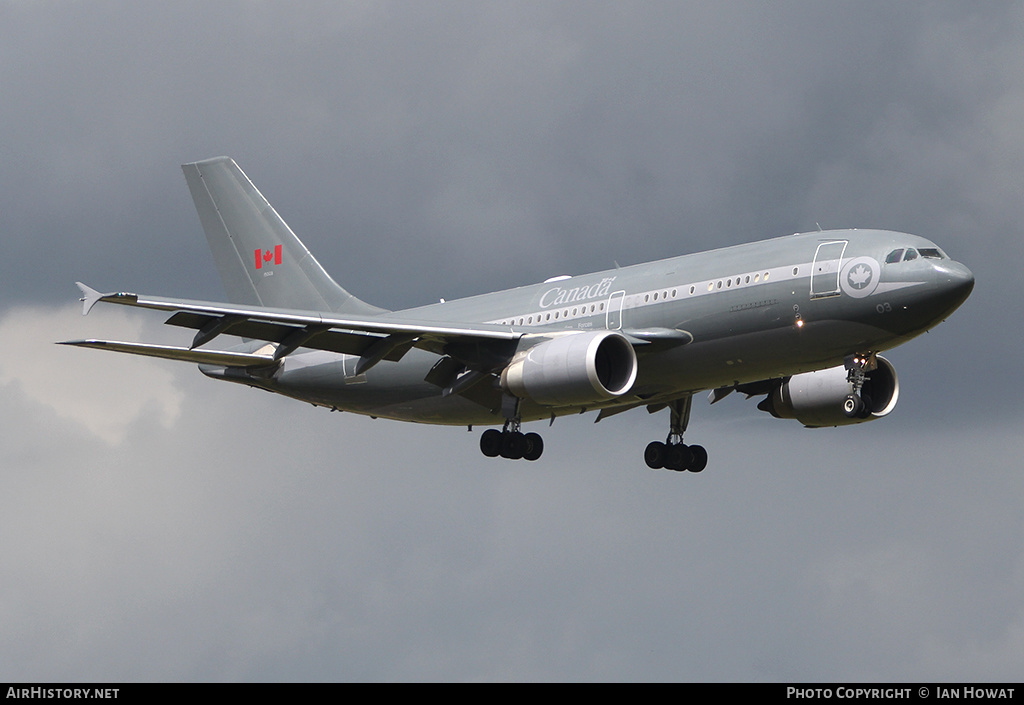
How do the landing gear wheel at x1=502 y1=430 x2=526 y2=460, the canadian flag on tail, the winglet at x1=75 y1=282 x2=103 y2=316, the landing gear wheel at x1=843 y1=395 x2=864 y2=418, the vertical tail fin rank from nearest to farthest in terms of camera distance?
Answer: 1. the winglet at x1=75 y1=282 x2=103 y2=316
2. the landing gear wheel at x1=843 y1=395 x2=864 y2=418
3. the landing gear wheel at x1=502 y1=430 x2=526 y2=460
4. the vertical tail fin
5. the canadian flag on tail

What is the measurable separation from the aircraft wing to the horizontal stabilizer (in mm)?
48

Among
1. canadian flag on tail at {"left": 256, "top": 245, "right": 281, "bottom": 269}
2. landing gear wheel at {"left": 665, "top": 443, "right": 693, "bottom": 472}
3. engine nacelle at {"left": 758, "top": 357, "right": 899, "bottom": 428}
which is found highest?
canadian flag on tail at {"left": 256, "top": 245, "right": 281, "bottom": 269}

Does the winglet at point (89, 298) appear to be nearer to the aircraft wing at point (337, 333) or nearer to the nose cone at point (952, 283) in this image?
the aircraft wing at point (337, 333)

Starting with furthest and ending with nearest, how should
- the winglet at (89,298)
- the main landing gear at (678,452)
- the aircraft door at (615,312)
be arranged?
the main landing gear at (678,452)
the aircraft door at (615,312)
the winglet at (89,298)

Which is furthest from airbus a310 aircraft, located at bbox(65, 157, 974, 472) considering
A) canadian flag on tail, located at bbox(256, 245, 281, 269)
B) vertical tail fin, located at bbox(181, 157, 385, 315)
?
canadian flag on tail, located at bbox(256, 245, 281, 269)

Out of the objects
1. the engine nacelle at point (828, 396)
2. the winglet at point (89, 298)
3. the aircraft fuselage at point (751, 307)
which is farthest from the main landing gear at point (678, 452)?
the winglet at point (89, 298)

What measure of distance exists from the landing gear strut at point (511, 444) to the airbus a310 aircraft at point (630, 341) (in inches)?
1.8

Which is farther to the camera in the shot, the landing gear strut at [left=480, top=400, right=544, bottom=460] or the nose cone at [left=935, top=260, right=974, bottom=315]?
the landing gear strut at [left=480, top=400, right=544, bottom=460]

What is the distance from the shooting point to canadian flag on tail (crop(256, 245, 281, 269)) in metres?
58.4

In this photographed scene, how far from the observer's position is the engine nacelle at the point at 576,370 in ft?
142

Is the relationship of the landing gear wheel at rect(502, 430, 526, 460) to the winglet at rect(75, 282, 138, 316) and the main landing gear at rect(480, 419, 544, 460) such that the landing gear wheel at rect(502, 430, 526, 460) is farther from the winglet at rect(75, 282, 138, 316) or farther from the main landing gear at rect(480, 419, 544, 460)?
the winglet at rect(75, 282, 138, 316)

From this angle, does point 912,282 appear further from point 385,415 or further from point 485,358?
point 385,415

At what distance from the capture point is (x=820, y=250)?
4262 centimetres
